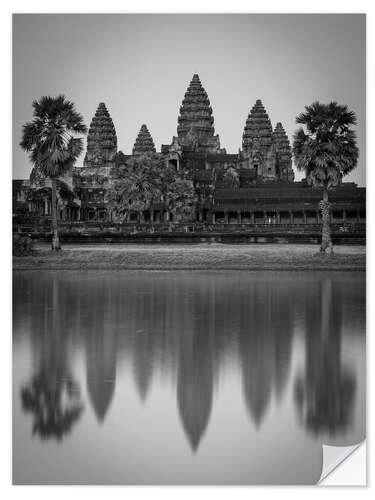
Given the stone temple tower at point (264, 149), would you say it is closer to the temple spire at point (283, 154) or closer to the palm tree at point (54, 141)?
the temple spire at point (283, 154)

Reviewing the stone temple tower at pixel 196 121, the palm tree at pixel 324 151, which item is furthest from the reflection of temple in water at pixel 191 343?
the stone temple tower at pixel 196 121

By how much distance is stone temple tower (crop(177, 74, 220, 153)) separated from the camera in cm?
6236

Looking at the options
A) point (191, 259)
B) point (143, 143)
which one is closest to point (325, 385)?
point (191, 259)

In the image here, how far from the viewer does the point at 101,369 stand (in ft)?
29.1

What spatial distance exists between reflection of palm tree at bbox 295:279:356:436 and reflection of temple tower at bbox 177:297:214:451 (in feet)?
3.75


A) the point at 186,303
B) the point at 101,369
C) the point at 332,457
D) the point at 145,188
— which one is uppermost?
the point at 145,188

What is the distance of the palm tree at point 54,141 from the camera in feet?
56.2

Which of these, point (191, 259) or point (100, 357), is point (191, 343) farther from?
point (191, 259)

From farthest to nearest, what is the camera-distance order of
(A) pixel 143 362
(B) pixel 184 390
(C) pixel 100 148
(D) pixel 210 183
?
1. (C) pixel 100 148
2. (D) pixel 210 183
3. (A) pixel 143 362
4. (B) pixel 184 390

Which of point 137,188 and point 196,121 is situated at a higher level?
point 196,121

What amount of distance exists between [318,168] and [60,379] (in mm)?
15168

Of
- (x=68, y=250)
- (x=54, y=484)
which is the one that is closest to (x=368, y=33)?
(x=54, y=484)

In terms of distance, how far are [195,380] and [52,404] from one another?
192cm
